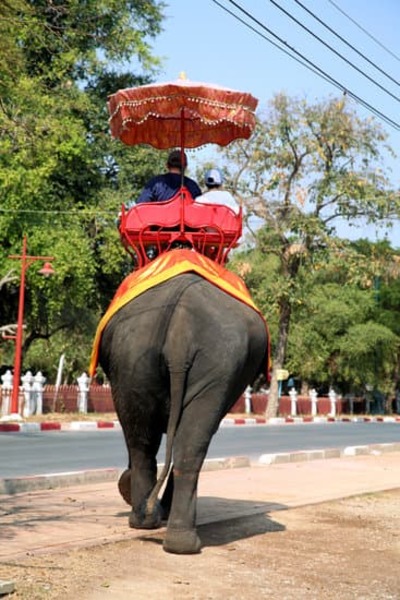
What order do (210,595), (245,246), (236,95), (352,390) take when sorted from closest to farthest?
(210,595) → (236,95) → (245,246) → (352,390)

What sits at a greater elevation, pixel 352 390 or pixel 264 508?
pixel 352 390

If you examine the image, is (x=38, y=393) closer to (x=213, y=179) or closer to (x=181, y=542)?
(x=213, y=179)

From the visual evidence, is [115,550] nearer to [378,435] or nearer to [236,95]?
[236,95]

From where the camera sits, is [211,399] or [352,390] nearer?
[211,399]

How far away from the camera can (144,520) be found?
725 centimetres

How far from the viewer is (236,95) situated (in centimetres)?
775

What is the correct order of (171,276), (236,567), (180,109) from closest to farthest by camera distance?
(236,567), (171,276), (180,109)

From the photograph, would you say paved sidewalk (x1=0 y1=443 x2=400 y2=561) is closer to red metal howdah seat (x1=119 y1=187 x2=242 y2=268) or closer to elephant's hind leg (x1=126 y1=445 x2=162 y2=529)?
elephant's hind leg (x1=126 y1=445 x2=162 y2=529)

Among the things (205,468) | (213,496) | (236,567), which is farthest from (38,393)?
(236,567)

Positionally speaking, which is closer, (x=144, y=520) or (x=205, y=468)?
(x=144, y=520)

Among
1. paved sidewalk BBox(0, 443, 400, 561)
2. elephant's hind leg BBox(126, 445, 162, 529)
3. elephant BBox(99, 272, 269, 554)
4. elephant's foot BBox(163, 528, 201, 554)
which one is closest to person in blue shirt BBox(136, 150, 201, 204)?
elephant BBox(99, 272, 269, 554)

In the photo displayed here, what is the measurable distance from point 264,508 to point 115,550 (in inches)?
111

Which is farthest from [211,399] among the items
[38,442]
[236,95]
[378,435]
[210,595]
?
[378,435]

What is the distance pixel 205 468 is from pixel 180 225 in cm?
608
